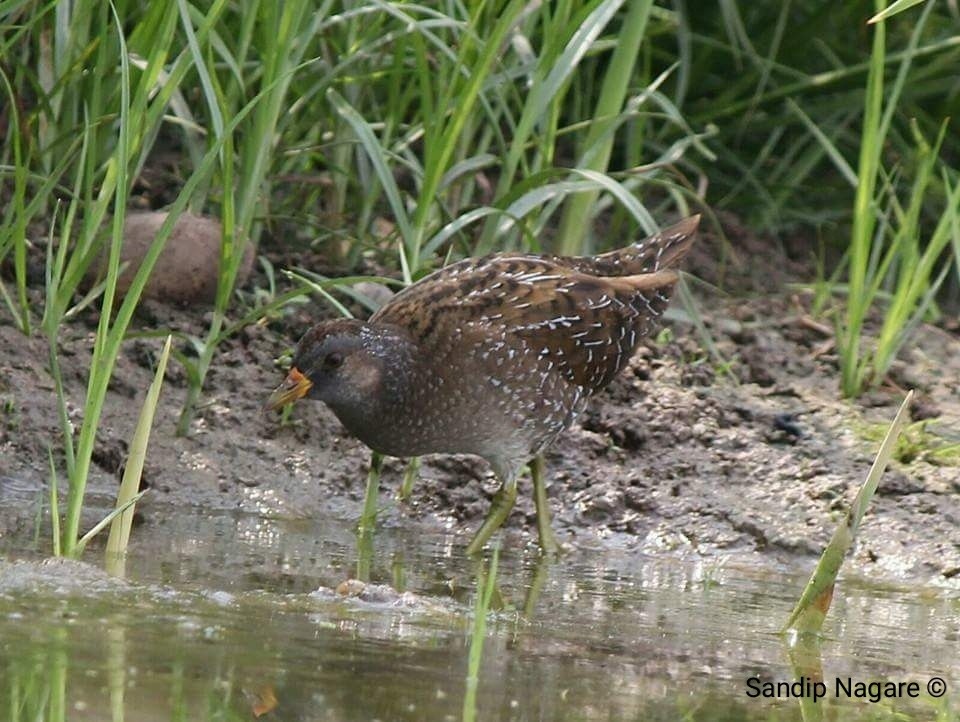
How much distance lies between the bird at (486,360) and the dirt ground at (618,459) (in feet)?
1.18

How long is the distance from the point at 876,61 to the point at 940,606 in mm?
2056

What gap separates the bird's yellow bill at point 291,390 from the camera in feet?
18.4

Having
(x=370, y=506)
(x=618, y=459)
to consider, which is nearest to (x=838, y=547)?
(x=370, y=506)

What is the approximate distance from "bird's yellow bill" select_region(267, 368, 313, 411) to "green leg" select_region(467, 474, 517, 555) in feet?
2.33

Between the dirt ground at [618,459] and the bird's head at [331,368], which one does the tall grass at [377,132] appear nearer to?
the dirt ground at [618,459]

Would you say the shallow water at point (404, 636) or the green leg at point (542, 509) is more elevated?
the green leg at point (542, 509)

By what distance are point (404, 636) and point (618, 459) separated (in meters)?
2.52

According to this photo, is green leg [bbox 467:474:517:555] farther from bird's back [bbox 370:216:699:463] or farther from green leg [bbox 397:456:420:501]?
green leg [bbox 397:456:420:501]

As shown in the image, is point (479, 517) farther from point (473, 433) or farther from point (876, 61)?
point (876, 61)

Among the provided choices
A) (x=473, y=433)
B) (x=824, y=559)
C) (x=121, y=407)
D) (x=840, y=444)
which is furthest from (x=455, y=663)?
(x=840, y=444)

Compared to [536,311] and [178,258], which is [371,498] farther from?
[178,258]

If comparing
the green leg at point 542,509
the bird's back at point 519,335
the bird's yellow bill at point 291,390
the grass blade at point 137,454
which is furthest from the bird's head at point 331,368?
the grass blade at point 137,454

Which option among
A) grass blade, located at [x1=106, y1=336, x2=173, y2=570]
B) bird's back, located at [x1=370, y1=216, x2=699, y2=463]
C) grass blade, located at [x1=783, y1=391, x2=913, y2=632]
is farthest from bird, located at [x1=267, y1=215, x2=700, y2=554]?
grass blade, located at [x1=783, y1=391, x2=913, y2=632]

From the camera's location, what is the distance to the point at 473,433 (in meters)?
5.91
